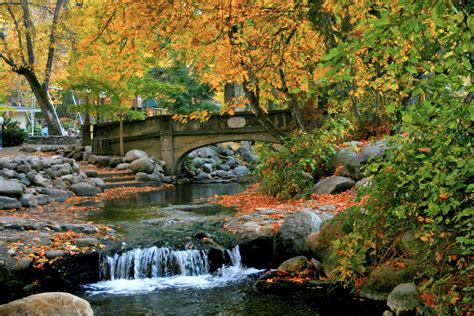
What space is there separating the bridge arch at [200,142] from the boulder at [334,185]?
30.9 ft

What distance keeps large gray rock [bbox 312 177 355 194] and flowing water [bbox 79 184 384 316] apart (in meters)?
2.21

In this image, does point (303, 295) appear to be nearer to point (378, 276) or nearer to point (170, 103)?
point (378, 276)

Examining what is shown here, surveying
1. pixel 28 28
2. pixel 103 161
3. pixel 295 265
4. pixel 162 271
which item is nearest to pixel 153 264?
pixel 162 271

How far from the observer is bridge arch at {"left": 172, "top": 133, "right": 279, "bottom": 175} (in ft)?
71.4

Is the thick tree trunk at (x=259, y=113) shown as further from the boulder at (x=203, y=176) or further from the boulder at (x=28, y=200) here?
the boulder at (x=203, y=176)

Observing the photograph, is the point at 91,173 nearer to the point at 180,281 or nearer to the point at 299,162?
the point at 299,162

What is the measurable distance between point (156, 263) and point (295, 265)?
2368 millimetres

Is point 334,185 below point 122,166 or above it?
below

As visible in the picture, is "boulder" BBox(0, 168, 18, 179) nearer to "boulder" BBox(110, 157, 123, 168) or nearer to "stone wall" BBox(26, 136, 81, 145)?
"boulder" BBox(110, 157, 123, 168)

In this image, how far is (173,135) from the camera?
23.2 m

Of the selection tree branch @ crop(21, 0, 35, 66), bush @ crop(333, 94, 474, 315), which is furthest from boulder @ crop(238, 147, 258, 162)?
bush @ crop(333, 94, 474, 315)

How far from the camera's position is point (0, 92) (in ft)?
111

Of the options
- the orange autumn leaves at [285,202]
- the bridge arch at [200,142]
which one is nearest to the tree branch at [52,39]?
the bridge arch at [200,142]

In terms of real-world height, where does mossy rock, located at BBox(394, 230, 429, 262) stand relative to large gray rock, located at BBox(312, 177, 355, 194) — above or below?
below
